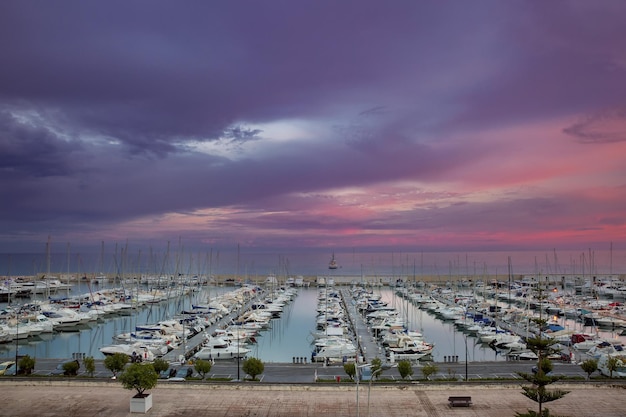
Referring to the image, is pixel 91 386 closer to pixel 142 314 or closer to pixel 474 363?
pixel 474 363

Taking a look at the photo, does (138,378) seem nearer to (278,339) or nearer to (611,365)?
(611,365)

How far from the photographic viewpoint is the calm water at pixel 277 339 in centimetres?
4988

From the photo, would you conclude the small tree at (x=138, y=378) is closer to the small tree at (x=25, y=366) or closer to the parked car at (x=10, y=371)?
the small tree at (x=25, y=366)

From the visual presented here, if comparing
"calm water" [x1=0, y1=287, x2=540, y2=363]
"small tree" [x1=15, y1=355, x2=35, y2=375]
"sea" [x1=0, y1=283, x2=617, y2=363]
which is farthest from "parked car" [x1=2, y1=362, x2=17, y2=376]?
"calm water" [x1=0, y1=287, x2=540, y2=363]

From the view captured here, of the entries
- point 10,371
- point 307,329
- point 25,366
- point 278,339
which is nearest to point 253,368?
point 25,366

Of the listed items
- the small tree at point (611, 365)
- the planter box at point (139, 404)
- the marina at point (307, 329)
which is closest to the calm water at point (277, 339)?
the marina at point (307, 329)

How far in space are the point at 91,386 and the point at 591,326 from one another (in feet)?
194

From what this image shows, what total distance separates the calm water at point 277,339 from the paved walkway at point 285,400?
1546 cm

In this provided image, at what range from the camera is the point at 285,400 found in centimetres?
2672

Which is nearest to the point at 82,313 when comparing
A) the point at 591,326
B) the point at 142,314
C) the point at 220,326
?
the point at 142,314

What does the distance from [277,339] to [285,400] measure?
3131 centimetres

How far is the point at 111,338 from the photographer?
57.2 metres

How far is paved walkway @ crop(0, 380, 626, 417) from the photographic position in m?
25.0

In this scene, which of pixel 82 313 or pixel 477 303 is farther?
pixel 477 303
